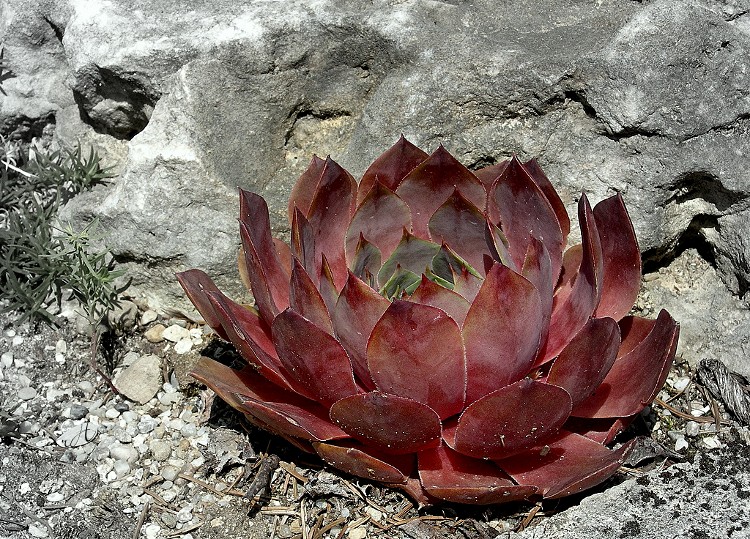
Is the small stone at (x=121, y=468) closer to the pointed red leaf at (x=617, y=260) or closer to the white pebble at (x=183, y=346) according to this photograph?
the white pebble at (x=183, y=346)

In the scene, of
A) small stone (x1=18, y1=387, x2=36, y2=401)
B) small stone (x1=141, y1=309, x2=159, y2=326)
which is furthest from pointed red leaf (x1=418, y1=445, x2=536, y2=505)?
small stone (x1=18, y1=387, x2=36, y2=401)

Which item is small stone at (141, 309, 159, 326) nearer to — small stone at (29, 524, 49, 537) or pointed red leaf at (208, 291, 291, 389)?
pointed red leaf at (208, 291, 291, 389)

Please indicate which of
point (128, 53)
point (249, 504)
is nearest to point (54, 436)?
point (249, 504)

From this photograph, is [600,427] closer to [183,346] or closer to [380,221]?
[380,221]

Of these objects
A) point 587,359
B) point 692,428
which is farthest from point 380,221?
point 692,428

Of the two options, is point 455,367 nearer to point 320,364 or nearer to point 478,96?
point 320,364

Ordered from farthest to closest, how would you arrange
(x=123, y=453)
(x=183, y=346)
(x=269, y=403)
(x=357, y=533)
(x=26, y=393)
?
(x=183, y=346)
(x=26, y=393)
(x=123, y=453)
(x=357, y=533)
(x=269, y=403)

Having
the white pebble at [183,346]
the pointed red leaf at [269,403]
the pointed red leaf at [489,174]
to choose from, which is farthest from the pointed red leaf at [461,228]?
the white pebble at [183,346]
